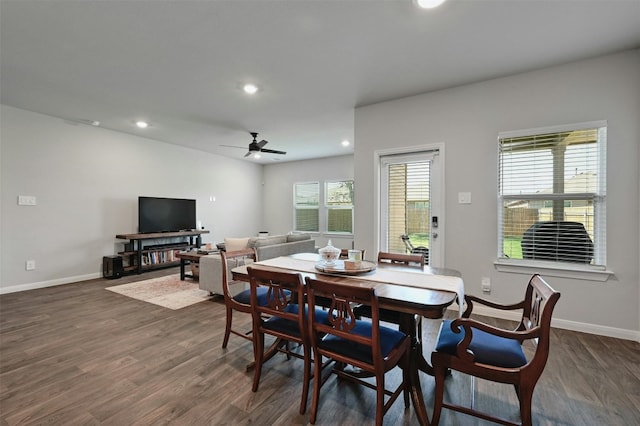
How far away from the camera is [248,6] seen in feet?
6.71

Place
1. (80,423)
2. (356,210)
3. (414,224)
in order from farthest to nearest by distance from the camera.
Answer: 1. (356,210)
2. (414,224)
3. (80,423)

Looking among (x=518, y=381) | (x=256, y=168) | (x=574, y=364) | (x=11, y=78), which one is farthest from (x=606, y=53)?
(x=256, y=168)

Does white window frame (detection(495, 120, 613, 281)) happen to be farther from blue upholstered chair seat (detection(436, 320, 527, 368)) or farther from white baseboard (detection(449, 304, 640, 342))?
blue upholstered chair seat (detection(436, 320, 527, 368))

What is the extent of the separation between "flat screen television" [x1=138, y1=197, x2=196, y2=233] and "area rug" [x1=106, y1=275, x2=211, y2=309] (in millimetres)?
1212

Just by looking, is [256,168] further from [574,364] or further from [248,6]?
[574,364]

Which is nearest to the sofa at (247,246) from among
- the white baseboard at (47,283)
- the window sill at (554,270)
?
the white baseboard at (47,283)

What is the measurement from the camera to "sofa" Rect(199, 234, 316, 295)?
3.78 metres

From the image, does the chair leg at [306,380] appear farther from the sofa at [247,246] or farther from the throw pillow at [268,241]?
the throw pillow at [268,241]

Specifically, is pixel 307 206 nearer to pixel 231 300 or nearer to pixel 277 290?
pixel 231 300

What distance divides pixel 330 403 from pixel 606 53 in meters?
3.89

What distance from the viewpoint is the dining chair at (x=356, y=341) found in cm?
141

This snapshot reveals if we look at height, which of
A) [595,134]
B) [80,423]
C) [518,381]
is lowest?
[80,423]

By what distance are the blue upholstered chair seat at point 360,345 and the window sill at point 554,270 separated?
211cm

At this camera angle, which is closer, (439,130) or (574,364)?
(574,364)
